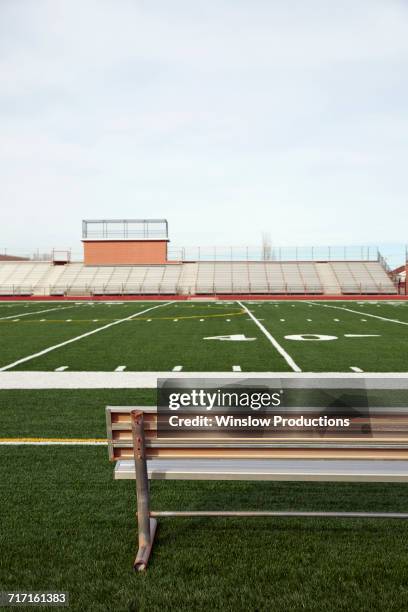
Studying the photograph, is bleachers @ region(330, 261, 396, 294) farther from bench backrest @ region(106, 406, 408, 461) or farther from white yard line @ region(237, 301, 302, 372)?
bench backrest @ region(106, 406, 408, 461)

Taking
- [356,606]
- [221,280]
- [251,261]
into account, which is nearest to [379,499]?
[356,606]

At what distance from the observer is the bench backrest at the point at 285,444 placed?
3391mm

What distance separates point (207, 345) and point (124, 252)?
173 ft

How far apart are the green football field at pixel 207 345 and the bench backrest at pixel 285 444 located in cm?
729

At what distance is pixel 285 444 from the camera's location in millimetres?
3400

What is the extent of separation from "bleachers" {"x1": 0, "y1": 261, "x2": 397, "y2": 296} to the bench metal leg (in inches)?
2089

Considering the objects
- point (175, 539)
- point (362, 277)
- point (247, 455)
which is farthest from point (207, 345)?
point (362, 277)

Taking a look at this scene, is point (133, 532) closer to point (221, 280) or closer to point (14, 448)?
point (14, 448)

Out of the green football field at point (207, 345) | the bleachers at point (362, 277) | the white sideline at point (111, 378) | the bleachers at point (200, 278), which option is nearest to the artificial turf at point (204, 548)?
the white sideline at point (111, 378)

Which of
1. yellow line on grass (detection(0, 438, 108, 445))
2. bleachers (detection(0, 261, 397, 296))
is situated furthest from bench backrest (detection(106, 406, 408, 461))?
bleachers (detection(0, 261, 397, 296))

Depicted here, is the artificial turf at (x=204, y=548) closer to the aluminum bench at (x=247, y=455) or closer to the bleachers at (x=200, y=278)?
the aluminum bench at (x=247, y=455)

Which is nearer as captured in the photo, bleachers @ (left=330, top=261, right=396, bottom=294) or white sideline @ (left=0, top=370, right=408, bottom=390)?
white sideline @ (left=0, top=370, right=408, bottom=390)

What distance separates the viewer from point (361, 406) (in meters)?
3.47

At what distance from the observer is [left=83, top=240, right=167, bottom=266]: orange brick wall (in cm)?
6575
